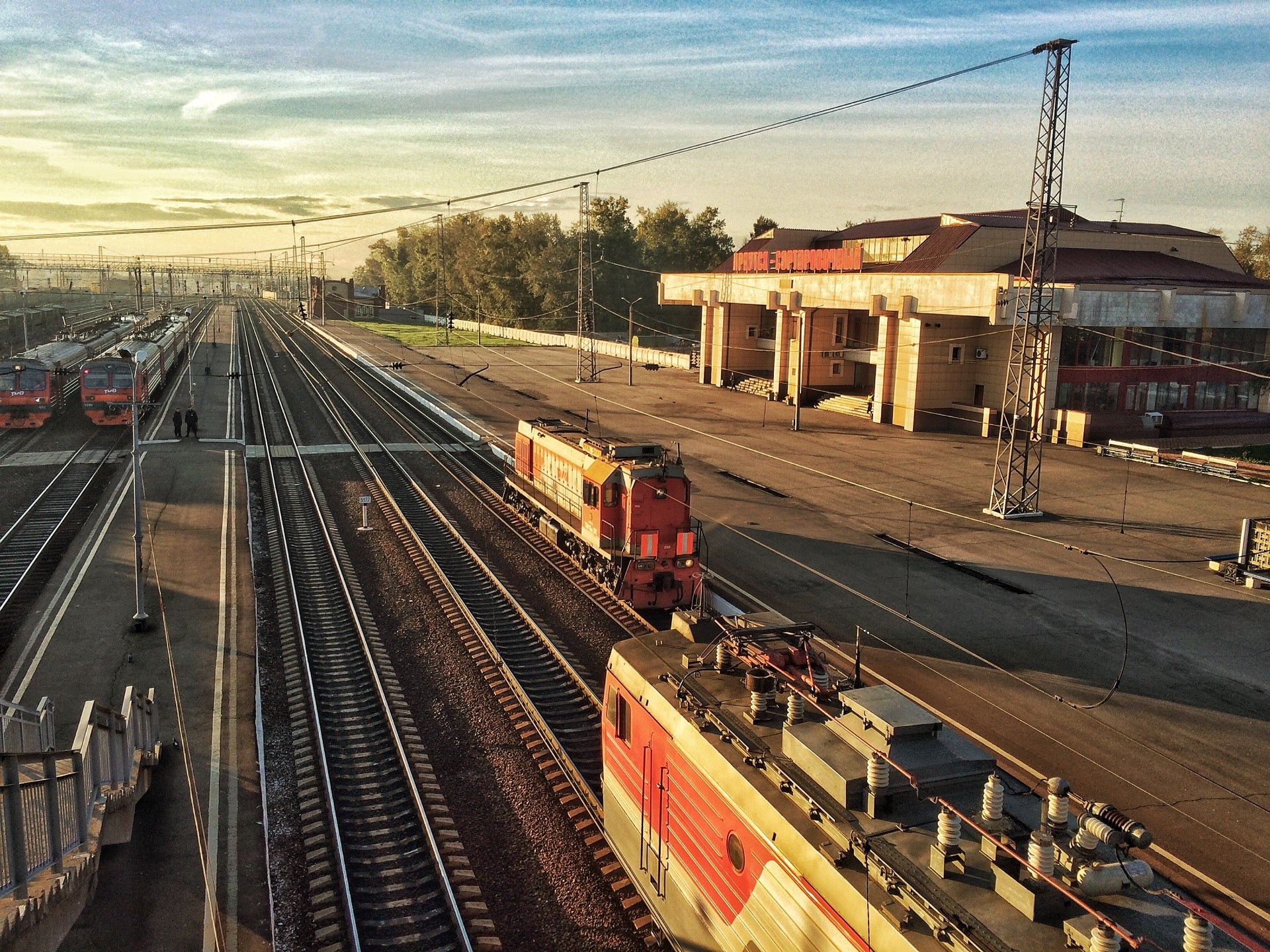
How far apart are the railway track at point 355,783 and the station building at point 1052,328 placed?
117 ft

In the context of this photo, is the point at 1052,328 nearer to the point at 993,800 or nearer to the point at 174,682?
the point at 174,682

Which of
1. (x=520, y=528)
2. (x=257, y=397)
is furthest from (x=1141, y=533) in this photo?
(x=257, y=397)

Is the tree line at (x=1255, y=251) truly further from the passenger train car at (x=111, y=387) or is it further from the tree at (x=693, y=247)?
the passenger train car at (x=111, y=387)

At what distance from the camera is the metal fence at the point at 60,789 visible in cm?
902

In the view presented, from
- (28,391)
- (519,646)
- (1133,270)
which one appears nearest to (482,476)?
(519,646)

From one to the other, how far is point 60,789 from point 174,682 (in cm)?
861

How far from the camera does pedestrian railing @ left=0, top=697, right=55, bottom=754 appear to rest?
1139 cm

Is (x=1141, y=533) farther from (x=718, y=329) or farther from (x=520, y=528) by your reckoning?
(x=718, y=329)

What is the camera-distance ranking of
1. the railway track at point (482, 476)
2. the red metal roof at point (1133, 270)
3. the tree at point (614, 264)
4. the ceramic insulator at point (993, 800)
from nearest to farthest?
the ceramic insulator at point (993, 800) < the railway track at point (482, 476) < the red metal roof at point (1133, 270) < the tree at point (614, 264)

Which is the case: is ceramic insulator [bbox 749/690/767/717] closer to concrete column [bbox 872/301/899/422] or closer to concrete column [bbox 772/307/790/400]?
concrete column [bbox 872/301/899/422]

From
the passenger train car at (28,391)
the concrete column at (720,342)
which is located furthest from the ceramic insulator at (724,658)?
the concrete column at (720,342)

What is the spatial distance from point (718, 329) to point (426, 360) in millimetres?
30080

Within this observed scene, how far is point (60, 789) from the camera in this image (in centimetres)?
1077

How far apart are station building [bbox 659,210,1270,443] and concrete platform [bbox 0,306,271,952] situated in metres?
34.5
